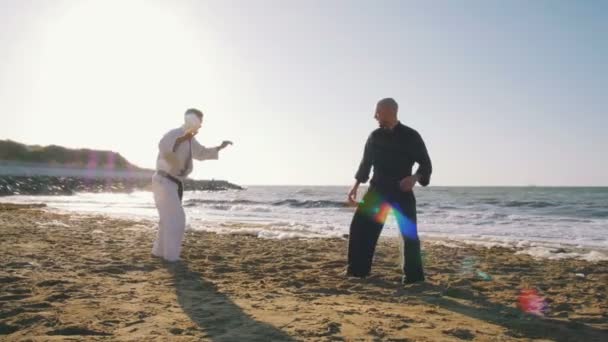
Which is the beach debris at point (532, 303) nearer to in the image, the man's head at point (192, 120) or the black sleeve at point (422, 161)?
the black sleeve at point (422, 161)

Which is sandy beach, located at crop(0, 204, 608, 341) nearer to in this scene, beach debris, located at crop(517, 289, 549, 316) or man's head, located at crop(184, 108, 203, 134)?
beach debris, located at crop(517, 289, 549, 316)

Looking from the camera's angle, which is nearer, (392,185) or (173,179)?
(392,185)

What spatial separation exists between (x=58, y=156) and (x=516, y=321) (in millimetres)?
70925

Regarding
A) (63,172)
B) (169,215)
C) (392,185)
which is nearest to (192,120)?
(169,215)

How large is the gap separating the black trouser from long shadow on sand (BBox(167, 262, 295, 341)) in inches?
60.1

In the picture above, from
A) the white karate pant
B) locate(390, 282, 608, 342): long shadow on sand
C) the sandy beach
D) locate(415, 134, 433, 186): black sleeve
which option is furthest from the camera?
the white karate pant

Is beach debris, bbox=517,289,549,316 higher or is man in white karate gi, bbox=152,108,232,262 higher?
man in white karate gi, bbox=152,108,232,262

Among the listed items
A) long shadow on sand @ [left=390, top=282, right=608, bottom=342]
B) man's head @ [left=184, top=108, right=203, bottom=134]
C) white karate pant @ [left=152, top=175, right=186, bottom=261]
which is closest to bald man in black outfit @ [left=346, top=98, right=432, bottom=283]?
long shadow on sand @ [left=390, top=282, right=608, bottom=342]

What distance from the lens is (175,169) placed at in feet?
18.5

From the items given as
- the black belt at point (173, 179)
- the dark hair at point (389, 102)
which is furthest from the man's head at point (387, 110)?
the black belt at point (173, 179)

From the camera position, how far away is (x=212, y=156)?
5.76m

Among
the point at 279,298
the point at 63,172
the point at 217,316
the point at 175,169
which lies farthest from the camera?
the point at 63,172

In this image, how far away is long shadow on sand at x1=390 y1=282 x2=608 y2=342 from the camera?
9.80 ft

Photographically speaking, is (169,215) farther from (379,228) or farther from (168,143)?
(379,228)
